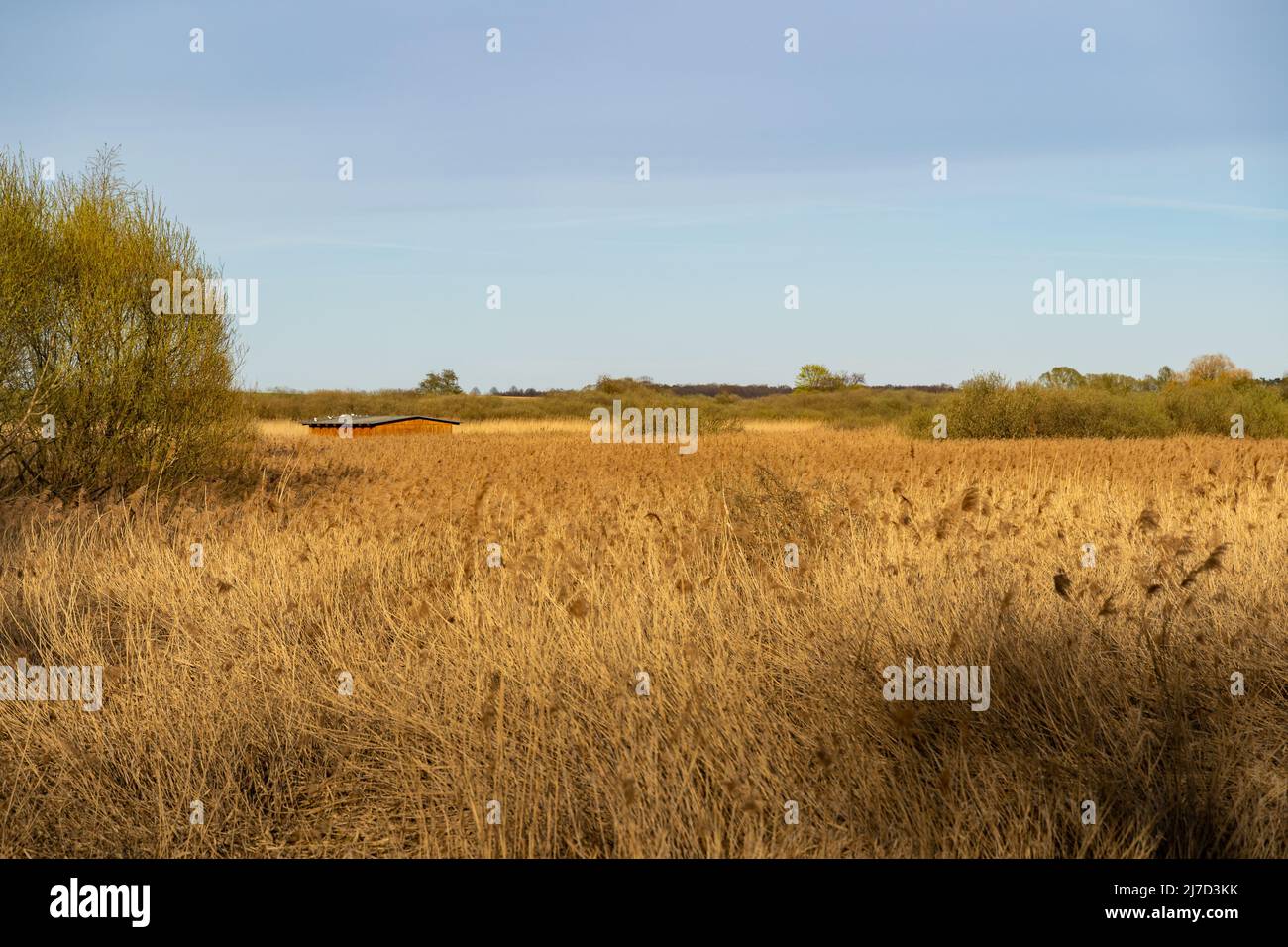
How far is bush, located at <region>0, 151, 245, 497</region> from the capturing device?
36.5 feet

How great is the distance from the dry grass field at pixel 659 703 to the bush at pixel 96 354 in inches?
199

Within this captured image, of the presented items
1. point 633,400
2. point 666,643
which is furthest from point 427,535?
point 633,400

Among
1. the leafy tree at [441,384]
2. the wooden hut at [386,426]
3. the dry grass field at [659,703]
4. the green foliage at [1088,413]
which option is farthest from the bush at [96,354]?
the leafy tree at [441,384]

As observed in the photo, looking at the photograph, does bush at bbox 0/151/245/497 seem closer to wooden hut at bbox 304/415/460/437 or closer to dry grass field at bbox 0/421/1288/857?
dry grass field at bbox 0/421/1288/857

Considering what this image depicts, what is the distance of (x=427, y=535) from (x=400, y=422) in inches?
1408

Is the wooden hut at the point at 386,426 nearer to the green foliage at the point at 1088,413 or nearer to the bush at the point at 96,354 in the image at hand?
the green foliage at the point at 1088,413

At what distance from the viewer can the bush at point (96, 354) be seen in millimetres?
11133

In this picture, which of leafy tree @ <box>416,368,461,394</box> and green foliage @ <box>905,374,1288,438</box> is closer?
green foliage @ <box>905,374,1288,438</box>

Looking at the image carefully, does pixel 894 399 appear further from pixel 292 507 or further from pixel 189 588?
pixel 189 588

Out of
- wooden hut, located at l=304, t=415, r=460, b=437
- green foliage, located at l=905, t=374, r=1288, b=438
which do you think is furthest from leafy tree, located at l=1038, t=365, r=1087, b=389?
wooden hut, located at l=304, t=415, r=460, b=437

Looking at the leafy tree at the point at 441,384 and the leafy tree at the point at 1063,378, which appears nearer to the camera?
the leafy tree at the point at 1063,378

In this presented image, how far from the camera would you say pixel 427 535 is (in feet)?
25.2

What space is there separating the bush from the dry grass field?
505 cm
